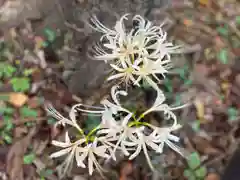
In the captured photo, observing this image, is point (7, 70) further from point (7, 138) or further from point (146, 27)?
point (146, 27)

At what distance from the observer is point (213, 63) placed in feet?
2.08

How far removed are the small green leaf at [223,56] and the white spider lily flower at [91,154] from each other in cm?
31

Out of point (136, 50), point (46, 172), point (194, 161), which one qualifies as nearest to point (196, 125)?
point (194, 161)

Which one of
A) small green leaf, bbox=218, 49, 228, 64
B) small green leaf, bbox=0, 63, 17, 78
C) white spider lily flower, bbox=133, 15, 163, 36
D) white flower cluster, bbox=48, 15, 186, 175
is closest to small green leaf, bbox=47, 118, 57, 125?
white flower cluster, bbox=48, 15, 186, 175

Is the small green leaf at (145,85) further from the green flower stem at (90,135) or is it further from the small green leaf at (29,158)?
the small green leaf at (29,158)

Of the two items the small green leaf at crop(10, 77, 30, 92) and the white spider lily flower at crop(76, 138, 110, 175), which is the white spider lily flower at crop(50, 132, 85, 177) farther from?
the small green leaf at crop(10, 77, 30, 92)

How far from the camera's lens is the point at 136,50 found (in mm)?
607

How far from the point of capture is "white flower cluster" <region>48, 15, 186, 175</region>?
0.54 m

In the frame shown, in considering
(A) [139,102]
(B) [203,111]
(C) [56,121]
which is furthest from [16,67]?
(B) [203,111]

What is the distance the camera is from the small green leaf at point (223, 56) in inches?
25.0

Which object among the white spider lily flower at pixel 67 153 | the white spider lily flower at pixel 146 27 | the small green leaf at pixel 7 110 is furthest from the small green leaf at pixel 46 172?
the white spider lily flower at pixel 146 27

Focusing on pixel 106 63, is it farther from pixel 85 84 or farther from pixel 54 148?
pixel 54 148

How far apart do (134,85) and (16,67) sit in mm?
246

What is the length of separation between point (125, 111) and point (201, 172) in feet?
0.58
